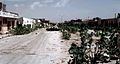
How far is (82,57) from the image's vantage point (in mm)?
13375

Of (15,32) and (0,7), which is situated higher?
(0,7)

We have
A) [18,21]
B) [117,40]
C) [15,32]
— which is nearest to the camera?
[117,40]

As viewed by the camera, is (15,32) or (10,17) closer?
(15,32)

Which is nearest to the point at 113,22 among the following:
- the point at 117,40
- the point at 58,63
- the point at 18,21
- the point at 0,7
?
the point at 18,21

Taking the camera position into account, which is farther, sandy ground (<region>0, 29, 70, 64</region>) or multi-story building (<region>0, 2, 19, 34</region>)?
multi-story building (<region>0, 2, 19, 34</region>)

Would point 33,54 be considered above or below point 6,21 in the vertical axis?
below

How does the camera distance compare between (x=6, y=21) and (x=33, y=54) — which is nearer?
(x=33, y=54)

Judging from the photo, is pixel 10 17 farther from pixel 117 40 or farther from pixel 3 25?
pixel 117 40

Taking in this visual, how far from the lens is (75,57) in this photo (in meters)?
13.5

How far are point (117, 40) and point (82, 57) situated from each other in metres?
7.71

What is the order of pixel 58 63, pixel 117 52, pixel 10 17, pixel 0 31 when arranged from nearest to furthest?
pixel 58 63 → pixel 117 52 → pixel 0 31 → pixel 10 17

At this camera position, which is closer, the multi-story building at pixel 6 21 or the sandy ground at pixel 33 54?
the sandy ground at pixel 33 54

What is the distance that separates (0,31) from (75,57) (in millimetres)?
41958

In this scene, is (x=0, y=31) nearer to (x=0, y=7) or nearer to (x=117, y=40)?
(x=0, y=7)
